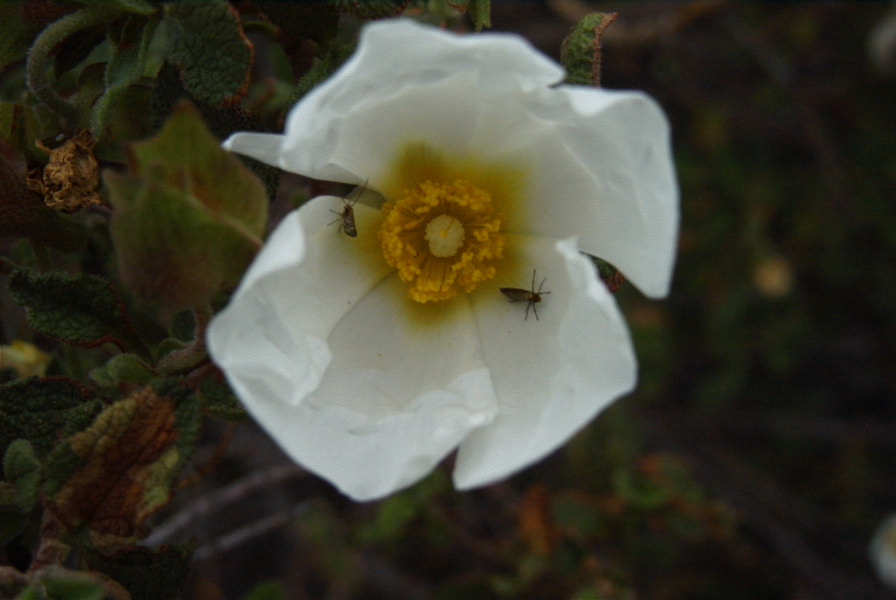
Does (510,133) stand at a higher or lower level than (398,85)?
lower

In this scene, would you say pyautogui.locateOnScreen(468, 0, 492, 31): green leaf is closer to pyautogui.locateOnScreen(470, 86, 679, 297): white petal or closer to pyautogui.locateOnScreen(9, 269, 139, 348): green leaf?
pyautogui.locateOnScreen(470, 86, 679, 297): white petal

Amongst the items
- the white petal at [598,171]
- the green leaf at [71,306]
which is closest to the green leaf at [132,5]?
the green leaf at [71,306]

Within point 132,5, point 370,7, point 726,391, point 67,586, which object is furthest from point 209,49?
point 726,391

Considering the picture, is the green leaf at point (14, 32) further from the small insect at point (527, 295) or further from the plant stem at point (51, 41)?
the small insect at point (527, 295)

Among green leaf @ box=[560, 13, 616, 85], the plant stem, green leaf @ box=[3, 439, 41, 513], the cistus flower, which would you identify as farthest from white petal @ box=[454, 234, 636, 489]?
the plant stem

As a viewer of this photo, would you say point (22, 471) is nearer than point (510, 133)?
Yes

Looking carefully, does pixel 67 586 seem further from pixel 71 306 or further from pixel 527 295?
pixel 527 295

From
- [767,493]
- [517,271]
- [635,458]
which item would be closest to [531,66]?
[517,271]
